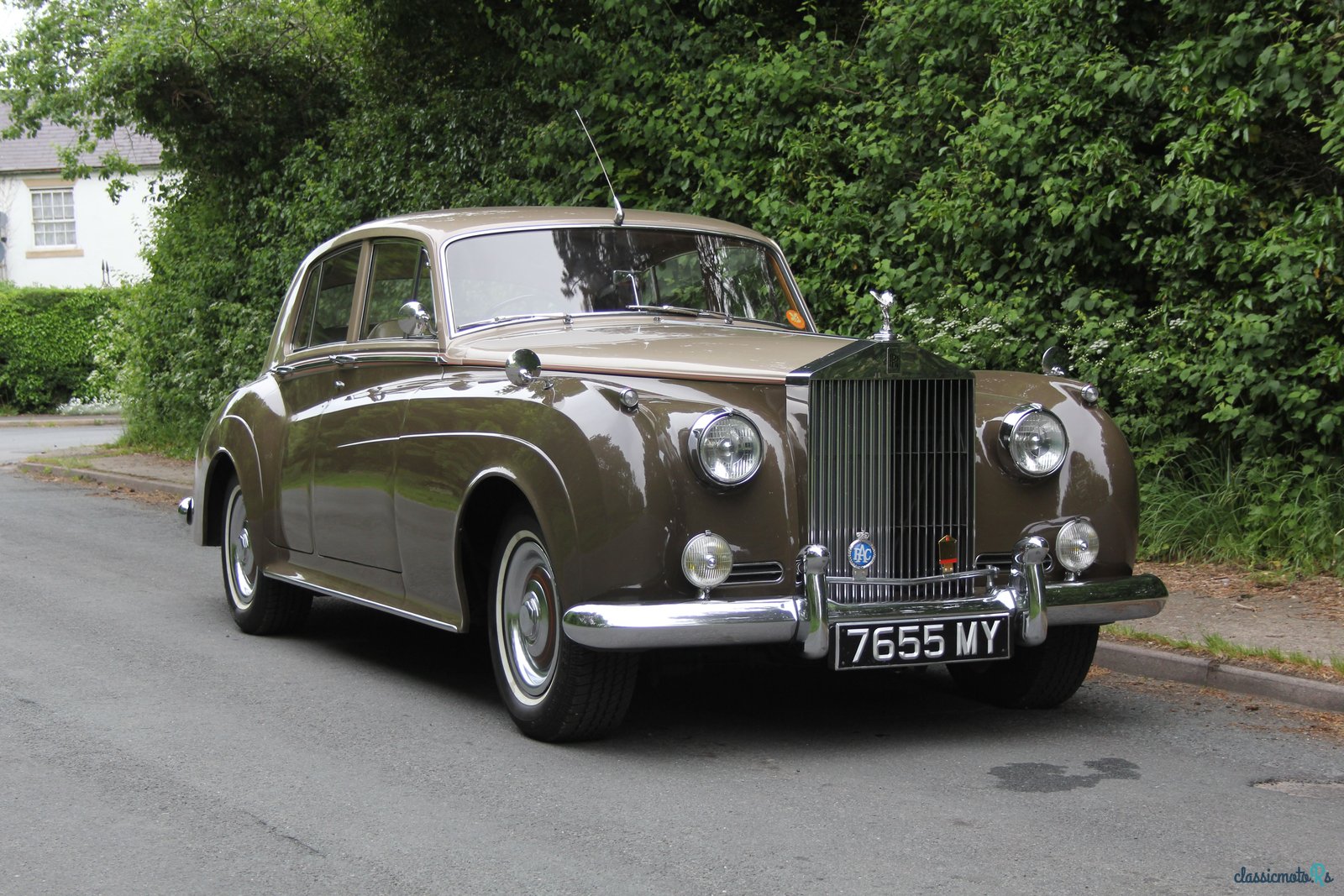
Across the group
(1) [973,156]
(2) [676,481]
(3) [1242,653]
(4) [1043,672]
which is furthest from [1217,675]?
(1) [973,156]

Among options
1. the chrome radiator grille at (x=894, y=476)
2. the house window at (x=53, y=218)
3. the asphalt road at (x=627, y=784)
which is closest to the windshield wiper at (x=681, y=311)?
the chrome radiator grille at (x=894, y=476)

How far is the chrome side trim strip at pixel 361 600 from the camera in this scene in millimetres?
5957

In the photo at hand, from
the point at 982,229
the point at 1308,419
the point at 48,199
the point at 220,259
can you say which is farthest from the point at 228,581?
the point at 48,199

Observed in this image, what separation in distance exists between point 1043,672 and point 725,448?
69.0 inches

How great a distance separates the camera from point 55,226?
146 ft

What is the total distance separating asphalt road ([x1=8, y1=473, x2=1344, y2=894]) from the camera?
4043 millimetres

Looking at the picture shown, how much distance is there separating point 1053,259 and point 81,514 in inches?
334

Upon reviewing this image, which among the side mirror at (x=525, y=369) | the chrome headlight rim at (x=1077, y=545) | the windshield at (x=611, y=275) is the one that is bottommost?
the chrome headlight rim at (x=1077, y=545)

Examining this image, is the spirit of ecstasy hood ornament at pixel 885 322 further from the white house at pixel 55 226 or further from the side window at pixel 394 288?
the white house at pixel 55 226

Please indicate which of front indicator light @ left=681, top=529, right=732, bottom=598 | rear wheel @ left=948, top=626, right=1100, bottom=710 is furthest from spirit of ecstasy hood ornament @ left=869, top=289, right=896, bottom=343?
rear wheel @ left=948, top=626, right=1100, bottom=710

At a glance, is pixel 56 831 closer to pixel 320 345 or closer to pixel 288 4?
pixel 320 345

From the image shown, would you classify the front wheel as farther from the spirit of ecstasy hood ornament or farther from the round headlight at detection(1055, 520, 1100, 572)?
the round headlight at detection(1055, 520, 1100, 572)

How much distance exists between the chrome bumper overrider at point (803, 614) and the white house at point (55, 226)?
1658 inches

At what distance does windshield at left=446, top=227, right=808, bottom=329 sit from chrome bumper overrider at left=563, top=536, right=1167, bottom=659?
1803mm
